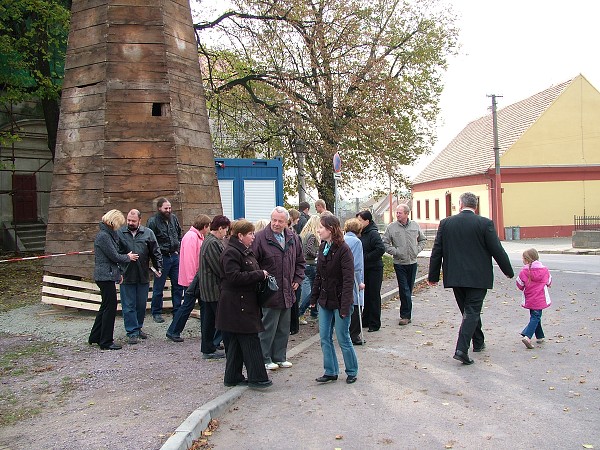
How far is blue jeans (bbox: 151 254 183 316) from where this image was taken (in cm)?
953

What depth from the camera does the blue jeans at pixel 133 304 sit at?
28.0 feet

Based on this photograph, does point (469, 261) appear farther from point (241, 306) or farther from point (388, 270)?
point (388, 270)

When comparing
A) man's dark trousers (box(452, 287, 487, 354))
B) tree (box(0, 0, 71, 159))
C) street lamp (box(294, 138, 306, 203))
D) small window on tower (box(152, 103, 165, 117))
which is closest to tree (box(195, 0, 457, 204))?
street lamp (box(294, 138, 306, 203))

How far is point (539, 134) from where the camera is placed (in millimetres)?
38469

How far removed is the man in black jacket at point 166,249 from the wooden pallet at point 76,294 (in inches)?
26.5

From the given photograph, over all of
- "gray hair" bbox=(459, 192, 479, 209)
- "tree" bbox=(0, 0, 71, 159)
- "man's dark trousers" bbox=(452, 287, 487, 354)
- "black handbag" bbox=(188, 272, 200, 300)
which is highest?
"tree" bbox=(0, 0, 71, 159)

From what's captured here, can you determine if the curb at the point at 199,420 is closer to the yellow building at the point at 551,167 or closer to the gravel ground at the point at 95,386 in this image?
the gravel ground at the point at 95,386

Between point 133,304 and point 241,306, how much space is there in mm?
2937

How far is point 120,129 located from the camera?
10.6 metres

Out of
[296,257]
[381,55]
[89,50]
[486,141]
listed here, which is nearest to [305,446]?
[296,257]

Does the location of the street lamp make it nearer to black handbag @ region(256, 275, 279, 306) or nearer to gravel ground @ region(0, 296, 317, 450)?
gravel ground @ region(0, 296, 317, 450)

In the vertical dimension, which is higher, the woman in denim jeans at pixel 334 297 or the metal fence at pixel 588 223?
the metal fence at pixel 588 223

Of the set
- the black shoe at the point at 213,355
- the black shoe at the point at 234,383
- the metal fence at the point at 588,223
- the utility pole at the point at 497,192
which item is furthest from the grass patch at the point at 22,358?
the utility pole at the point at 497,192

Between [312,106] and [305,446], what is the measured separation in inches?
686
